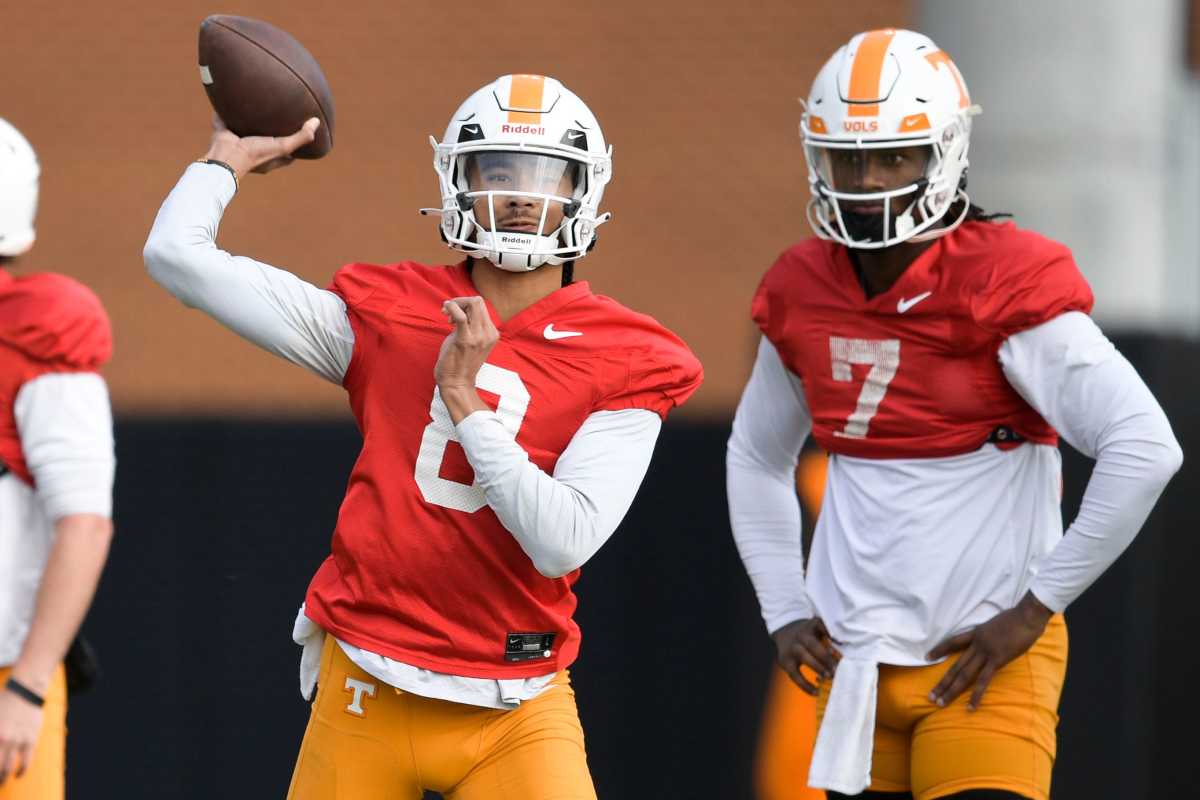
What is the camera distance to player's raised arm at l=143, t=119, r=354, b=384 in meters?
3.31

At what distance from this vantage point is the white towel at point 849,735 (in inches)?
144

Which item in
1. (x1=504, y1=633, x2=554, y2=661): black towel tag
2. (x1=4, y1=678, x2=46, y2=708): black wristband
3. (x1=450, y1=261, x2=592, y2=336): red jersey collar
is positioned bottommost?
(x1=504, y1=633, x2=554, y2=661): black towel tag

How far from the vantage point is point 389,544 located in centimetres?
332

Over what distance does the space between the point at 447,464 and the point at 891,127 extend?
1.19 m

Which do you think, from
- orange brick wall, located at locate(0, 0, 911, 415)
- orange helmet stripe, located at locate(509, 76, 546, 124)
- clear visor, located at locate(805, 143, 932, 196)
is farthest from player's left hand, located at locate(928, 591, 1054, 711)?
orange brick wall, located at locate(0, 0, 911, 415)

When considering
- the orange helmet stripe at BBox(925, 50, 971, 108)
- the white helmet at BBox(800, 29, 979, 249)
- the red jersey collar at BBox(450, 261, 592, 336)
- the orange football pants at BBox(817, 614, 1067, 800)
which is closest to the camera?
the red jersey collar at BBox(450, 261, 592, 336)

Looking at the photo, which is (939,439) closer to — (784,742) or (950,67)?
(950,67)

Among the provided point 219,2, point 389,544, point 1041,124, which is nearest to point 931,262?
point 389,544

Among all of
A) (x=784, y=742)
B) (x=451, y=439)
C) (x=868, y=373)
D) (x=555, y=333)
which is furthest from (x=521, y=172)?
(x=784, y=742)

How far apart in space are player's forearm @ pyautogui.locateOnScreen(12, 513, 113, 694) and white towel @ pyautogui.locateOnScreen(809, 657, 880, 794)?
1603mm

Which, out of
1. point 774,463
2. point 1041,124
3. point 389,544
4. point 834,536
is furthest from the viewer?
point 1041,124

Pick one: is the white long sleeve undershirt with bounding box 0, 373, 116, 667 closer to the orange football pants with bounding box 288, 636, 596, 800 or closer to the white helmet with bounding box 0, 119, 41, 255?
the white helmet with bounding box 0, 119, 41, 255

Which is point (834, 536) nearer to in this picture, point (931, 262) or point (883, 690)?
point (883, 690)

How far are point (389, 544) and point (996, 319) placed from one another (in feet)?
4.33
